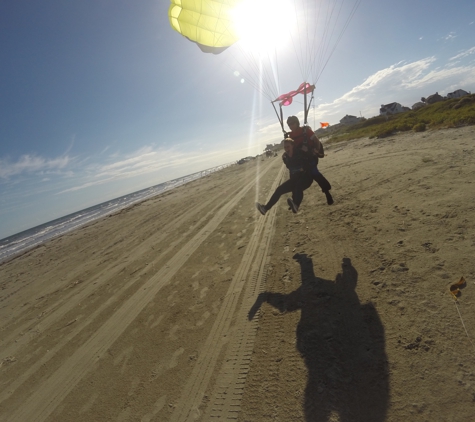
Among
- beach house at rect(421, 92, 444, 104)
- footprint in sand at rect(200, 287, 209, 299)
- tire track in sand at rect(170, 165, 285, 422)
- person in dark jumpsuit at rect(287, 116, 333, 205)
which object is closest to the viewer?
tire track in sand at rect(170, 165, 285, 422)

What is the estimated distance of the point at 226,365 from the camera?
297 cm

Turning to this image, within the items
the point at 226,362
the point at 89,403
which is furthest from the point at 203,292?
the point at 89,403

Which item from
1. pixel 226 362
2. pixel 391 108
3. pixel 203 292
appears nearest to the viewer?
pixel 226 362

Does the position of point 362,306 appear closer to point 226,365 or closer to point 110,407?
point 226,365

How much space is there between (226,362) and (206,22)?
27.4ft

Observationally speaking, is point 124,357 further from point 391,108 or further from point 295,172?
point 391,108

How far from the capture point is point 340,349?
270cm

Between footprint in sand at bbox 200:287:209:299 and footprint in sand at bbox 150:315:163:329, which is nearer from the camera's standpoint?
footprint in sand at bbox 150:315:163:329

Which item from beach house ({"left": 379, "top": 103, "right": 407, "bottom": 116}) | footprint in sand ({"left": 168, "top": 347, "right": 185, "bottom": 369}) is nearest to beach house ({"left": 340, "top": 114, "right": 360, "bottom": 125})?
beach house ({"left": 379, "top": 103, "right": 407, "bottom": 116})

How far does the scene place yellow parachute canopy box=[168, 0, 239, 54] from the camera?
23.0 feet

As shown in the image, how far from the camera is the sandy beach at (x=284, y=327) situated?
232 cm

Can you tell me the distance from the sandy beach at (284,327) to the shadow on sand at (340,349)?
1cm

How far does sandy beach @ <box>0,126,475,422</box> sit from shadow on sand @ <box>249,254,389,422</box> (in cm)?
1

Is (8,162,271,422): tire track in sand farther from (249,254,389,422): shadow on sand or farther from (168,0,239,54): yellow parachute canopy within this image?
(168,0,239,54): yellow parachute canopy
